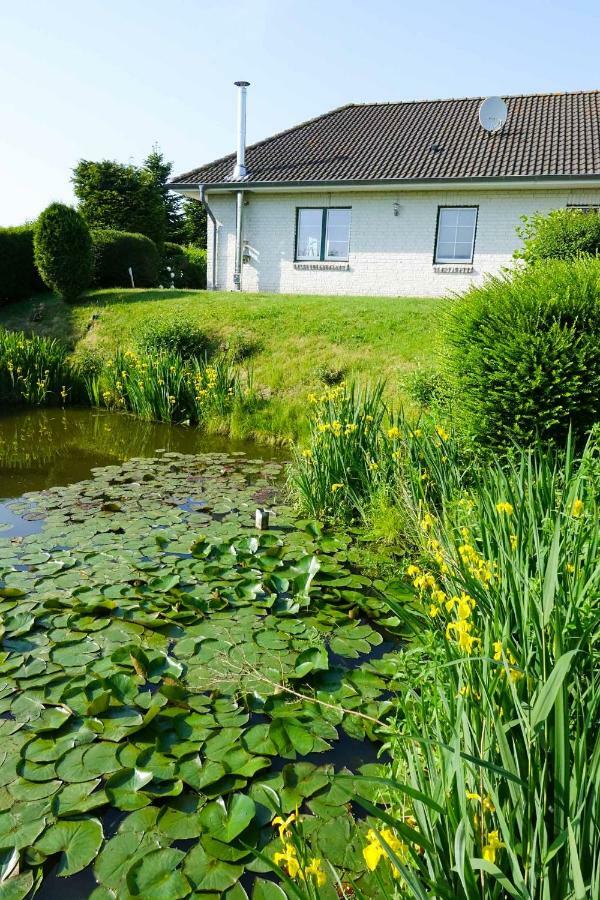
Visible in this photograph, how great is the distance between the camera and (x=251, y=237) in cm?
1708

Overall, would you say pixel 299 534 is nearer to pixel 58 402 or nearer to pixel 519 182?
pixel 58 402

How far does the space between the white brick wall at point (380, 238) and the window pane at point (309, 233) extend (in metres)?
0.20

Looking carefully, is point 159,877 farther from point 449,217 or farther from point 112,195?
point 112,195

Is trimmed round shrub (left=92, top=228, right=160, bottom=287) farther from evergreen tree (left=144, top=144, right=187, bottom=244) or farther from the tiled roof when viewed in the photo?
evergreen tree (left=144, top=144, right=187, bottom=244)

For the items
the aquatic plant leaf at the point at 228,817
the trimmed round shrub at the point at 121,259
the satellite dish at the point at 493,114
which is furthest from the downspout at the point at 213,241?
the aquatic plant leaf at the point at 228,817

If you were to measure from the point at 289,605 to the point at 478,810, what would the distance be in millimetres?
2163

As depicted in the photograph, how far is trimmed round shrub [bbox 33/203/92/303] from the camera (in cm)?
1387

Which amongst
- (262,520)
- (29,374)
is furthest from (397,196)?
(262,520)

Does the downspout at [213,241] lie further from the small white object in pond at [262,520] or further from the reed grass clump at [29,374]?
the small white object in pond at [262,520]

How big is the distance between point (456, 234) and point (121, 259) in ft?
29.4

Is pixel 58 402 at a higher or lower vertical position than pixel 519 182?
lower

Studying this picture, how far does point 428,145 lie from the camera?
1672 centimetres

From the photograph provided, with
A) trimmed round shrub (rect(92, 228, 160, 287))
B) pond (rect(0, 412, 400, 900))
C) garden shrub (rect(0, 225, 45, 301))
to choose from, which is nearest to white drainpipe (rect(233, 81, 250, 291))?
trimmed round shrub (rect(92, 228, 160, 287))

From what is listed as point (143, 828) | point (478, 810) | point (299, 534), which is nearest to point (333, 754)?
point (143, 828)
